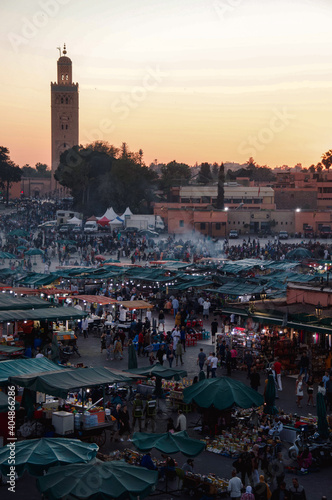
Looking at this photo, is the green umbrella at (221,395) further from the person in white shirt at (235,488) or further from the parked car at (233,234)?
the parked car at (233,234)

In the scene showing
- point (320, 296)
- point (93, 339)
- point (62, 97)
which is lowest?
point (93, 339)

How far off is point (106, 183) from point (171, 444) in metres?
68.1

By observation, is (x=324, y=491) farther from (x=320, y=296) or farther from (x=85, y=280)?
(x=85, y=280)

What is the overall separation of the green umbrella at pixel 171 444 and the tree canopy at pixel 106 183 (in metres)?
66.6

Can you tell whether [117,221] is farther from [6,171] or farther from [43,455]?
[43,455]

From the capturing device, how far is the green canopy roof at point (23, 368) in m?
13.5

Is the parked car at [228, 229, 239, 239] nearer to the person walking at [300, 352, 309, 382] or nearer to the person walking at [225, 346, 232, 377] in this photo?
the person walking at [225, 346, 232, 377]

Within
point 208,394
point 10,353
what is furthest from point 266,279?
point 208,394

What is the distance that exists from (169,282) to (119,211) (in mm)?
48832


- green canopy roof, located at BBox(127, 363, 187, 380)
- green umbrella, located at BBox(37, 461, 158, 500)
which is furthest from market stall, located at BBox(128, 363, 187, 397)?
green umbrella, located at BBox(37, 461, 158, 500)

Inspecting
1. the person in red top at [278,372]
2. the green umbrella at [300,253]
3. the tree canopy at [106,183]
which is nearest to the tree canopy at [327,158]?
the tree canopy at [106,183]

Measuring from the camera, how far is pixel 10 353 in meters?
16.9

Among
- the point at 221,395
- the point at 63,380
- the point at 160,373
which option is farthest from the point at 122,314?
the point at 221,395

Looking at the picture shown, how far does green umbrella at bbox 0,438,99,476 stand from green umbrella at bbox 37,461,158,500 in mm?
505
